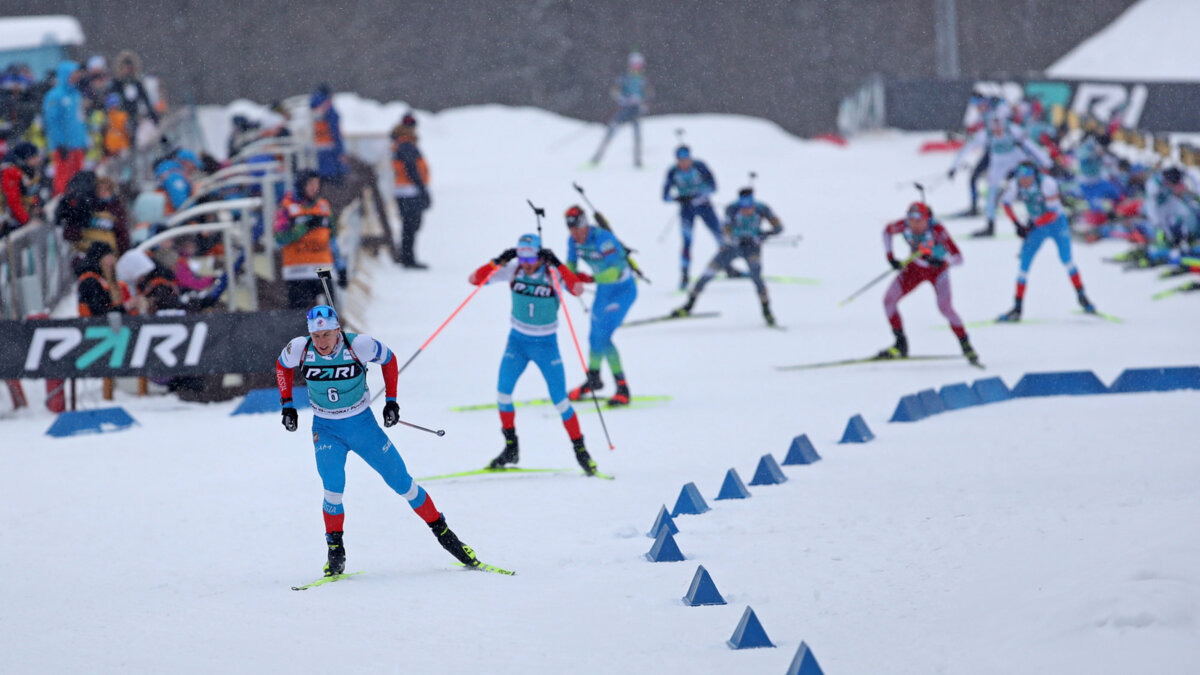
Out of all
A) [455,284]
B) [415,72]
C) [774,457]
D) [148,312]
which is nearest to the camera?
[774,457]

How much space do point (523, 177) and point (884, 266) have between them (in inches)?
409

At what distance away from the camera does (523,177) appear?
30.4 meters

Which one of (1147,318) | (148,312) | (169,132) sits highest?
(169,132)

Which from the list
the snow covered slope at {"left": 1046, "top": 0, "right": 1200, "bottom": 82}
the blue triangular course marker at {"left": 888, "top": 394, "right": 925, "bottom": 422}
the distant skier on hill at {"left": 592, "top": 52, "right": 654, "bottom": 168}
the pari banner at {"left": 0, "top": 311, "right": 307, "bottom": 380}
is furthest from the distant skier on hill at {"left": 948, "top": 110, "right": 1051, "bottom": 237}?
the pari banner at {"left": 0, "top": 311, "right": 307, "bottom": 380}

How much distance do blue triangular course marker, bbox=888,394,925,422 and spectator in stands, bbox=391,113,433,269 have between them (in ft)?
34.7

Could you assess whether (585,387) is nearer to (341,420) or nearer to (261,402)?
(261,402)

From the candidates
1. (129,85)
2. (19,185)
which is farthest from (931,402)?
(129,85)

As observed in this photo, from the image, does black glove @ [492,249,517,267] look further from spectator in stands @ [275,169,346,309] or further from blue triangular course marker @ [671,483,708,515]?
spectator in stands @ [275,169,346,309]

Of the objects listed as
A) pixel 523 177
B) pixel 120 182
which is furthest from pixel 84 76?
pixel 523 177

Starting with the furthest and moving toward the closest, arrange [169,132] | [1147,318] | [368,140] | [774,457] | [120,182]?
[368,140], [169,132], [120,182], [1147,318], [774,457]

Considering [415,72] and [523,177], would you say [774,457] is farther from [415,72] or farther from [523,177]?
[415,72]

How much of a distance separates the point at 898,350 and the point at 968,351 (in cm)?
72

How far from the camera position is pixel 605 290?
13570 millimetres

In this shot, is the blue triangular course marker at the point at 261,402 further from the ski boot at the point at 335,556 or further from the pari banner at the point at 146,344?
the ski boot at the point at 335,556
